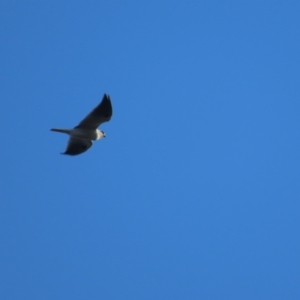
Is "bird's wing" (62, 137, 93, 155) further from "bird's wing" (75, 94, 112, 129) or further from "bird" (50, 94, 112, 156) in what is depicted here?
"bird's wing" (75, 94, 112, 129)

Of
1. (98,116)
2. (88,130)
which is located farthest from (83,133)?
(98,116)

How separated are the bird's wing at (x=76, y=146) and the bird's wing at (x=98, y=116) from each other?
0.91m

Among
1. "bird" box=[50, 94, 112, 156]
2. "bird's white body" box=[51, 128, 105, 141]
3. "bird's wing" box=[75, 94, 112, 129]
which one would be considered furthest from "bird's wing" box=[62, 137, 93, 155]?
"bird's wing" box=[75, 94, 112, 129]

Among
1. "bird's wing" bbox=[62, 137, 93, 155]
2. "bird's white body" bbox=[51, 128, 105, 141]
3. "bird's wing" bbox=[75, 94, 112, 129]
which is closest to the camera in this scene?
"bird's wing" bbox=[75, 94, 112, 129]

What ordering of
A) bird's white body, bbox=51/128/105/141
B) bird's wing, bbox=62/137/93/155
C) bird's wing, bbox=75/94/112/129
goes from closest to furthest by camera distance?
bird's wing, bbox=75/94/112/129, bird's white body, bbox=51/128/105/141, bird's wing, bbox=62/137/93/155

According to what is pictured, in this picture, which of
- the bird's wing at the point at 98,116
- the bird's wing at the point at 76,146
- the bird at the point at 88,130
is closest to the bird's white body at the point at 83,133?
the bird at the point at 88,130

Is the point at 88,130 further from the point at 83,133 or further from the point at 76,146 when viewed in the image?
the point at 76,146

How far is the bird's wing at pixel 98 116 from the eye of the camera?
65.6 ft

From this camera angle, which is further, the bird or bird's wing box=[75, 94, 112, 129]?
the bird

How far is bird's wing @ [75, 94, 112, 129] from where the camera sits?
65.6 ft

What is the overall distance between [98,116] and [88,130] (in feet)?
2.34

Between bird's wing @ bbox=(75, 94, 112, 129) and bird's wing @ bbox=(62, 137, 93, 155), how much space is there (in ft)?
2.97

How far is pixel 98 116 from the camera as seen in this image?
20.3 meters

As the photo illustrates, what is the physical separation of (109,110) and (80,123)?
103 cm
